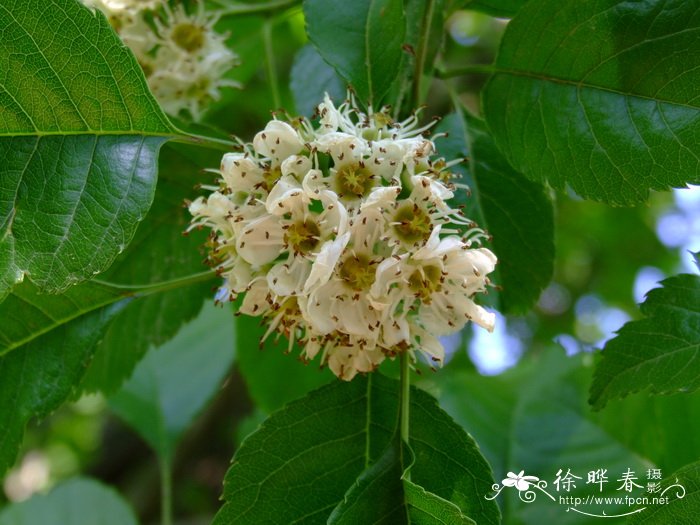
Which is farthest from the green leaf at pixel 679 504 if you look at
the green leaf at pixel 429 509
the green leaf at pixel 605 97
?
the green leaf at pixel 605 97

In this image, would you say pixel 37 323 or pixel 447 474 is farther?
pixel 37 323

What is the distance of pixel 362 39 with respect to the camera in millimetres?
1393

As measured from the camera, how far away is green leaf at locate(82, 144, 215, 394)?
1.65m

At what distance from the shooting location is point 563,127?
52.5 inches

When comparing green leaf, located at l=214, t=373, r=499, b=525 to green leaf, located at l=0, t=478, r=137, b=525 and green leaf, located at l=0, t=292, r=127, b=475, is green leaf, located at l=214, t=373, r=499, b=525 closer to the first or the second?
green leaf, located at l=0, t=292, r=127, b=475

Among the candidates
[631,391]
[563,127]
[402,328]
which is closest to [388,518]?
[402,328]

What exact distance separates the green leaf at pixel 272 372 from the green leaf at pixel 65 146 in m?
0.76

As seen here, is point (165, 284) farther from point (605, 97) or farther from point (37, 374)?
point (605, 97)

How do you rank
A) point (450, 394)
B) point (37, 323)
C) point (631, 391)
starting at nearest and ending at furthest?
point (631, 391) → point (37, 323) → point (450, 394)

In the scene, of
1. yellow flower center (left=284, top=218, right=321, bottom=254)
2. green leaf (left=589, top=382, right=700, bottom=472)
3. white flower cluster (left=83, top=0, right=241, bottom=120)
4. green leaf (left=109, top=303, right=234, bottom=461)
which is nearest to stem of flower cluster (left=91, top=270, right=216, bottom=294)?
yellow flower center (left=284, top=218, right=321, bottom=254)

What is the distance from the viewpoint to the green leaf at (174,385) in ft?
8.61

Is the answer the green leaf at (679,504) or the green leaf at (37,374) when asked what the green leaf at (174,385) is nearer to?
the green leaf at (37,374)

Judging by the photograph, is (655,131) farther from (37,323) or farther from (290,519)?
(37,323)

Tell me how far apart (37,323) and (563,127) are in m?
0.95
